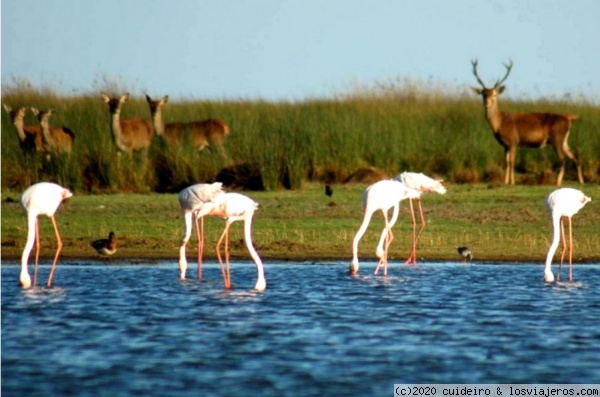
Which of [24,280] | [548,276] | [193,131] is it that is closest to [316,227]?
[548,276]

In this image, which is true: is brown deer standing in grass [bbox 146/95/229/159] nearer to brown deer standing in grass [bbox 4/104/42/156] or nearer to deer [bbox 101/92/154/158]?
deer [bbox 101/92/154/158]

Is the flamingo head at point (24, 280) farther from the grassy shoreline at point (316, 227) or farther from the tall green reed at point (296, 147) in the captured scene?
the tall green reed at point (296, 147)

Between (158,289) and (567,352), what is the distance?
13.4 feet

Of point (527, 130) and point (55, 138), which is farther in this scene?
point (527, 130)

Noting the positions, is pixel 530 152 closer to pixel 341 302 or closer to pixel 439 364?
pixel 341 302

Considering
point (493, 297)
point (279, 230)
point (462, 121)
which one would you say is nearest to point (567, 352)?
point (493, 297)

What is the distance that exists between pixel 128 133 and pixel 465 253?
9.54 meters

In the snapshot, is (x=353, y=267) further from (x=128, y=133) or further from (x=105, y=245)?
(x=128, y=133)

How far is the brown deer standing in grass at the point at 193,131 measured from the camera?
2158 cm

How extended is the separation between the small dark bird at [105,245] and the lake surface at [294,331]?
1.65ft

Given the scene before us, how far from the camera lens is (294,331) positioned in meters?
9.20

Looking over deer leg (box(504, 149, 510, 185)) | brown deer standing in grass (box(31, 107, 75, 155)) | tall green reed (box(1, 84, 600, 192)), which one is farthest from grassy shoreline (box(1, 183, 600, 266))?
deer leg (box(504, 149, 510, 185))

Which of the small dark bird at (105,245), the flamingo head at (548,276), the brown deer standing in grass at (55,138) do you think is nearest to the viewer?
the flamingo head at (548,276)

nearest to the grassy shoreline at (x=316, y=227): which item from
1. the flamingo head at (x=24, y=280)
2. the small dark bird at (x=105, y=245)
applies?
the small dark bird at (x=105, y=245)
